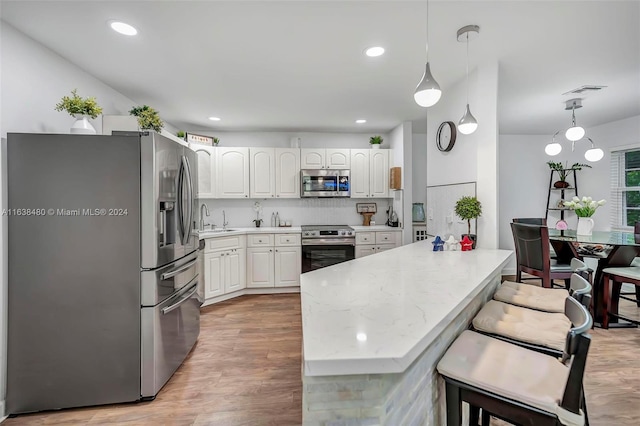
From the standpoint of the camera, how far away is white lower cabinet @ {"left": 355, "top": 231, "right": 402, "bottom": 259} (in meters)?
4.55

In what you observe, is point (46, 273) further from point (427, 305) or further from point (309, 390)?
point (427, 305)

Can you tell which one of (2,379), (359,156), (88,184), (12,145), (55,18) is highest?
(55,18)

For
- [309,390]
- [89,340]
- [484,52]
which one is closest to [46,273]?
[89,340]

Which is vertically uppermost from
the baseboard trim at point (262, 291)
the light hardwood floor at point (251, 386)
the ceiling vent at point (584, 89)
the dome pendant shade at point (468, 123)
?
the ceiling vent at point (584, 89)

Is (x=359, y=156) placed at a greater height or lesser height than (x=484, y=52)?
lesser

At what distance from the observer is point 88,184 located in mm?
1994

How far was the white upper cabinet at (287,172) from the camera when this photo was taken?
15.6ft

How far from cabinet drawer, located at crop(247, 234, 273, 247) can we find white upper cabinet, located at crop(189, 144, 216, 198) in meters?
0.90

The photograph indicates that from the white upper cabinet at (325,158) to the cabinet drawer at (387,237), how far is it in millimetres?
1179

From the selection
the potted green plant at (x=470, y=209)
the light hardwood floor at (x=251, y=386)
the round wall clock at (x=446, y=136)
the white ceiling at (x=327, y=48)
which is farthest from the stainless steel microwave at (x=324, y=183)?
the potted green plant at (x=470, y=209)

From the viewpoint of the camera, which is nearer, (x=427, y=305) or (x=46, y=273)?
(x=427, y=305)

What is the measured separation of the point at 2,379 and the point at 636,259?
5848 mm

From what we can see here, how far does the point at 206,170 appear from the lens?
178 inches

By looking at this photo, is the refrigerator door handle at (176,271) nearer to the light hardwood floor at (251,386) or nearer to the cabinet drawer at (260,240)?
the light hardwood floor at (251,386)
